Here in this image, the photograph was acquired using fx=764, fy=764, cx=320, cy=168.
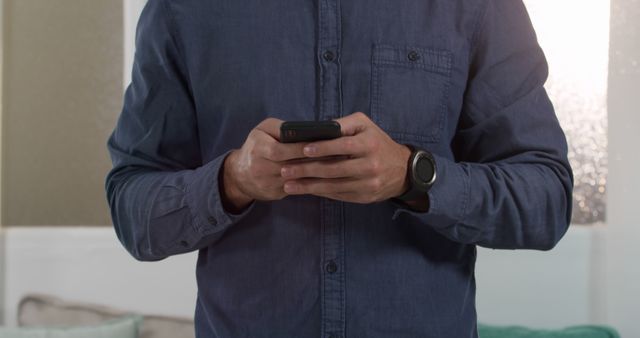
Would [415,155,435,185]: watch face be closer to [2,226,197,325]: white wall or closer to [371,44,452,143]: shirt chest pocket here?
[371,44,452,143]: shirt chest pocket

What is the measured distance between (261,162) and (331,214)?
0.15 meters

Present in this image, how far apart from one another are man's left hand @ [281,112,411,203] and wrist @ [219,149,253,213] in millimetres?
81

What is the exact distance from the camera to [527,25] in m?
0.90

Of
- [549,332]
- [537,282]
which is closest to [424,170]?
[549,332]

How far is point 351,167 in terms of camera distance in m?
0.66

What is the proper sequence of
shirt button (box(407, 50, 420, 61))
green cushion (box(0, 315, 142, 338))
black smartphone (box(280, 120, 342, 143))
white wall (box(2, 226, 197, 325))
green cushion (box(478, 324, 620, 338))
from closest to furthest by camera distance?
black smartphone (box(280, 120, 342, 143))
shirt button (box(407, 50, 420, 61))
green cushion (box(478, 324, 620, 338))
green cushion (box(0, 315, 142, 338))
white wall (box(2, 226, 197, 325))

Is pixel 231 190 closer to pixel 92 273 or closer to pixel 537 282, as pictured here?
pixel 537 282

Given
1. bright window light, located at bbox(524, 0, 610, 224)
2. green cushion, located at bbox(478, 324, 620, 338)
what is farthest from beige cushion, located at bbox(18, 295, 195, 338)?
bright window light, located at bbox(524, 0, 610, 224)

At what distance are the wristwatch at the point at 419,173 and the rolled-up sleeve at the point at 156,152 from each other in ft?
0.70

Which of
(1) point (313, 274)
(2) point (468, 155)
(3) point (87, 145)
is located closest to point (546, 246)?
(2) point (468, 155)

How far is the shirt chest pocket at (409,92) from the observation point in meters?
0.83

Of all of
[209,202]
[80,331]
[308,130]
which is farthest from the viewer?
[80,331]

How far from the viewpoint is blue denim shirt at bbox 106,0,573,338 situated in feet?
2.62

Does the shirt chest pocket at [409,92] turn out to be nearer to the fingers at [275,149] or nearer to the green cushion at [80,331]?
the fingers at [275,149]
